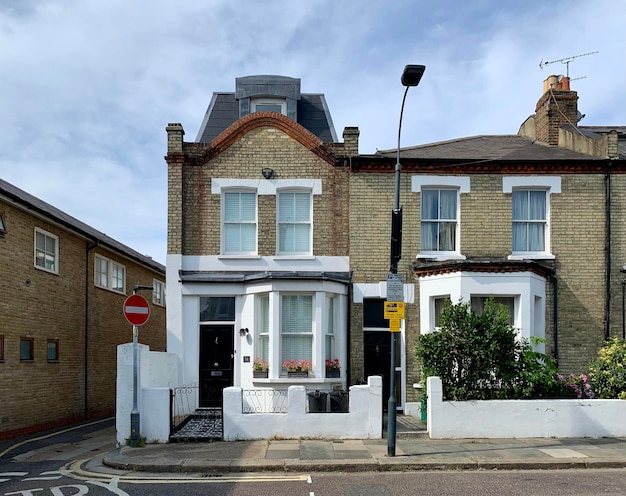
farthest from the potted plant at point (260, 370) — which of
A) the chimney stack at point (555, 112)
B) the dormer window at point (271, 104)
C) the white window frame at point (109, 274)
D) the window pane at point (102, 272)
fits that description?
the chimney stack at point (555, 112)

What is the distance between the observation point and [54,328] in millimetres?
17781

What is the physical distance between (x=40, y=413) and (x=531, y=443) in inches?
496

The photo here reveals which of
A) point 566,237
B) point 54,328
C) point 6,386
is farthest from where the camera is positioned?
point 54,328

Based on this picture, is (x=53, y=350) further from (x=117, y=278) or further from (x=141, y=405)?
(x=141, y=405)

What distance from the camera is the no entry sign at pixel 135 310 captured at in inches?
495

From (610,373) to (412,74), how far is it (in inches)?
310

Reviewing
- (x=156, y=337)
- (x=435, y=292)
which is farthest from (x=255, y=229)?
(x=156, y=337)

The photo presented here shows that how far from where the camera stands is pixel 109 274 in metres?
22.2

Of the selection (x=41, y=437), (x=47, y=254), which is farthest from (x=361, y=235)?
(x=41, y=437)

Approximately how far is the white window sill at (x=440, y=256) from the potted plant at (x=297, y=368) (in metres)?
4.10

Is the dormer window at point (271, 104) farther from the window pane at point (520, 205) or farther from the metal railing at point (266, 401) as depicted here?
the metal railing at point (266, 401)

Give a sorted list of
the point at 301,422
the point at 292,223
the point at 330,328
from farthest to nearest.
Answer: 1. the point at 292,223
2. the point at 330,328
3. the point at 301,422

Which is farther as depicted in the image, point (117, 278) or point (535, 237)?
point (117, 278)

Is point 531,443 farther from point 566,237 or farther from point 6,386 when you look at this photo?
point 6,386
